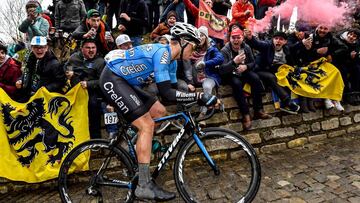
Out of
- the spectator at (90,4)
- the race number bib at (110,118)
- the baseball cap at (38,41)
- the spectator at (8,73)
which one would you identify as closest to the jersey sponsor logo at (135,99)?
the race number bib at (110,118)

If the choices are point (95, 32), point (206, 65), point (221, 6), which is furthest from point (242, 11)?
point (95, 32)

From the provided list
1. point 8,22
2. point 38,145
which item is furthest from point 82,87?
point 8,22

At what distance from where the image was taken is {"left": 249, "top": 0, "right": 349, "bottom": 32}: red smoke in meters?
7.87

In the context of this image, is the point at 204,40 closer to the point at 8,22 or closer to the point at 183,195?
the point at 183,195

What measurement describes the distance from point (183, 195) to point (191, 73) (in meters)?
2.90

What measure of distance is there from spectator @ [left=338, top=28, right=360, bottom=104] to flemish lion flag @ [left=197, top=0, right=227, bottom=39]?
280 cm

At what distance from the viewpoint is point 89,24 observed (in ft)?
22.7

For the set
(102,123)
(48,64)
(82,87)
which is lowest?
(102,123)

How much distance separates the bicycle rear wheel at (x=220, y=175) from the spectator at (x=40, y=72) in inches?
103

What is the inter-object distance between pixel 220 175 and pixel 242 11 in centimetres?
526

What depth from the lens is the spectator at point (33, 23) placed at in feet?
25.5

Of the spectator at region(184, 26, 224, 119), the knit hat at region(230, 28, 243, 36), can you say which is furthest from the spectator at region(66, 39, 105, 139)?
the knit hat at region(230, 28, 243, 36)

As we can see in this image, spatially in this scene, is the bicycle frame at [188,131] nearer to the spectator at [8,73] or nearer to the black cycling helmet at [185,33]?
the black cycling helmet at [185,33]

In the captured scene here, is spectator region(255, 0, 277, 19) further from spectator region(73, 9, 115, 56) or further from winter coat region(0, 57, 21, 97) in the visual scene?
winter coat region(0, 57, 21, 97)
